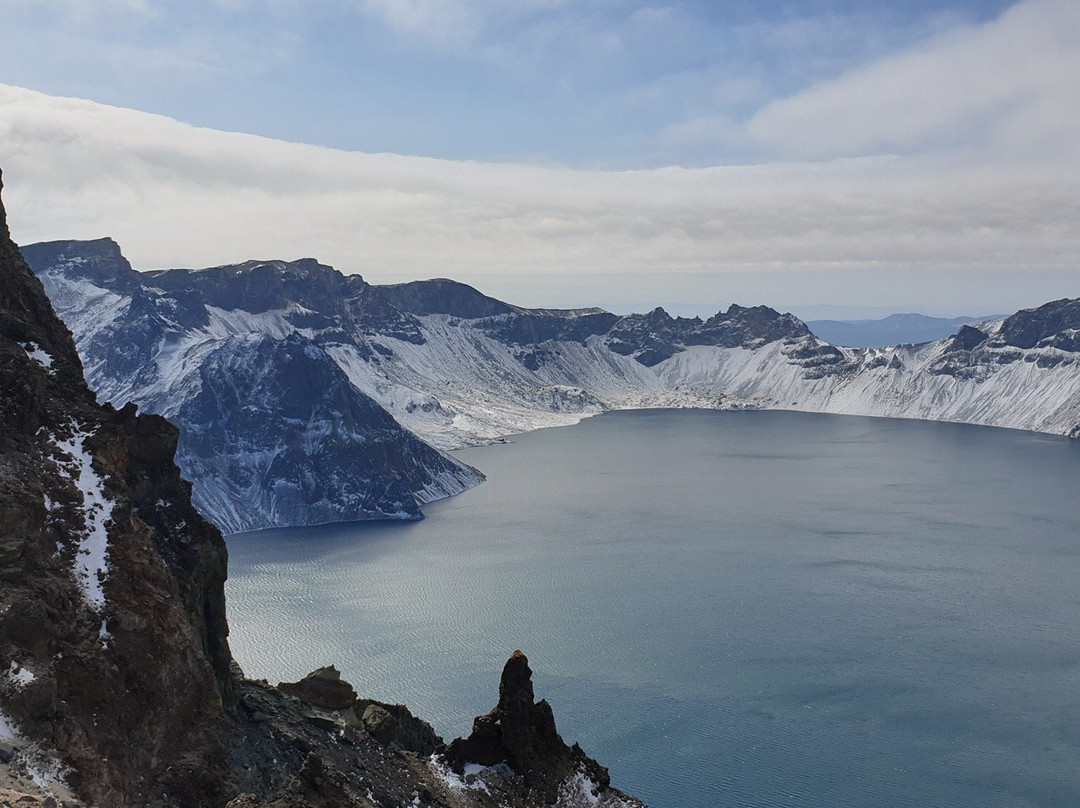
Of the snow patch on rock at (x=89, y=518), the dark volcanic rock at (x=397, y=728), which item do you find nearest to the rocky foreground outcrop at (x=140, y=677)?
the snow patch on rock at (x=89, y=518)

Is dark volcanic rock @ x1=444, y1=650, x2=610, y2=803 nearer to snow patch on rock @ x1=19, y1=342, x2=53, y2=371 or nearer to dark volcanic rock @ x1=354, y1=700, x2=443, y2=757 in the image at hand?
dark volcanic rock @ x1=354, y1=700, x2=443, y2=757

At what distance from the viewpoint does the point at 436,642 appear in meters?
137

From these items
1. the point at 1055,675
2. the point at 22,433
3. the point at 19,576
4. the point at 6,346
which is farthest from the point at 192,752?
the point at 1055,675

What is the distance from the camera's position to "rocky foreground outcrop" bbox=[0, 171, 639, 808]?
34531 mm

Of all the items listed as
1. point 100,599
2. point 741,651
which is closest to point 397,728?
point 100,599

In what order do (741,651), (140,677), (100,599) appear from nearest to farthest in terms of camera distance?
(140,677)
(100,599)
(741,651)

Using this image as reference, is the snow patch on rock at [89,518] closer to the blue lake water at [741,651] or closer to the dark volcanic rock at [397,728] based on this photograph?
the dark volcanic rock at [397,728]

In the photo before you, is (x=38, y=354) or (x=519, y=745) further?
(x=519, y=745)

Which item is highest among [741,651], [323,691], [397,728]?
[323,691]

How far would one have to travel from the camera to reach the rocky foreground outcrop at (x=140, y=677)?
34531mm

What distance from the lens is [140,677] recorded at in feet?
128

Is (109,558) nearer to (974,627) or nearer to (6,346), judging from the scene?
(6,346)

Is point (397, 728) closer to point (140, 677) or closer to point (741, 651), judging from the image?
point (140, 677)

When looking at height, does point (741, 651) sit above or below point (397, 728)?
below
